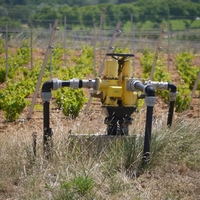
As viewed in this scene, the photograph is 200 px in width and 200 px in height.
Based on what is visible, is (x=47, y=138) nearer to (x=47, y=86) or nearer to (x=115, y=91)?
(x=47, y=86)

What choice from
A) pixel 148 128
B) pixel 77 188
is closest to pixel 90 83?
pixel 148 128

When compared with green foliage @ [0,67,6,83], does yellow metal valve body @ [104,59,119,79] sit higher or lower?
higher

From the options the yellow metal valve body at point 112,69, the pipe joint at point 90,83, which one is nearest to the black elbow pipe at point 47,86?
the pipe joint at point 90,83

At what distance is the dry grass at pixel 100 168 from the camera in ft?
17.1

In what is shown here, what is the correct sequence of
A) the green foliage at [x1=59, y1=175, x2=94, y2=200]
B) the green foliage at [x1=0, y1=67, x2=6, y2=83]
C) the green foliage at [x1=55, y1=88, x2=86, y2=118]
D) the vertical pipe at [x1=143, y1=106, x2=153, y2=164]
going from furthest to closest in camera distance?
the green foliage at [x1=0, y1=67, x2=6, y2=83] < the green foliage at [x1=55, y1=88, x2=86, y2=118] < the vertical pipe at [x1=143, y1=106, x2=153, y2=164] < the green foliage at [x1=59, y1=175, x2=94, y2=200]

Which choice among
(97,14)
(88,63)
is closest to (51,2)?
(97,14)

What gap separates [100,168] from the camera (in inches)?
221

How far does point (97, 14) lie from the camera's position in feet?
164

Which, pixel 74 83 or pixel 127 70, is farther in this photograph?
pixel 127 70

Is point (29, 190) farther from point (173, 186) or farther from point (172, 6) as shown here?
point (172, 6)

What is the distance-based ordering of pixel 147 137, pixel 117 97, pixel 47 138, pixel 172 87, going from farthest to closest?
pixel 172 87
pixel 117 97
pixel 47 138
pixel 147 137

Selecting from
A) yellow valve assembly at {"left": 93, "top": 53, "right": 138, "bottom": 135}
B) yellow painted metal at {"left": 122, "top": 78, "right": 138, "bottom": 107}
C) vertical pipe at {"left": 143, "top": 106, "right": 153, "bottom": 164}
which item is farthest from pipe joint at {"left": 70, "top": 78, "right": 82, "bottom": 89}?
vertical pipe at {"left": 143, "top": 106, "right": 153, "bottom": 164}

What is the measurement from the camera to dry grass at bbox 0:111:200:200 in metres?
5.21

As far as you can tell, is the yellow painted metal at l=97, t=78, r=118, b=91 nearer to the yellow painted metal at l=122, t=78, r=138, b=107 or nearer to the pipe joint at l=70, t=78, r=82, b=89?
the yellow painted metal at l=122, t=78, r=138, b=107
